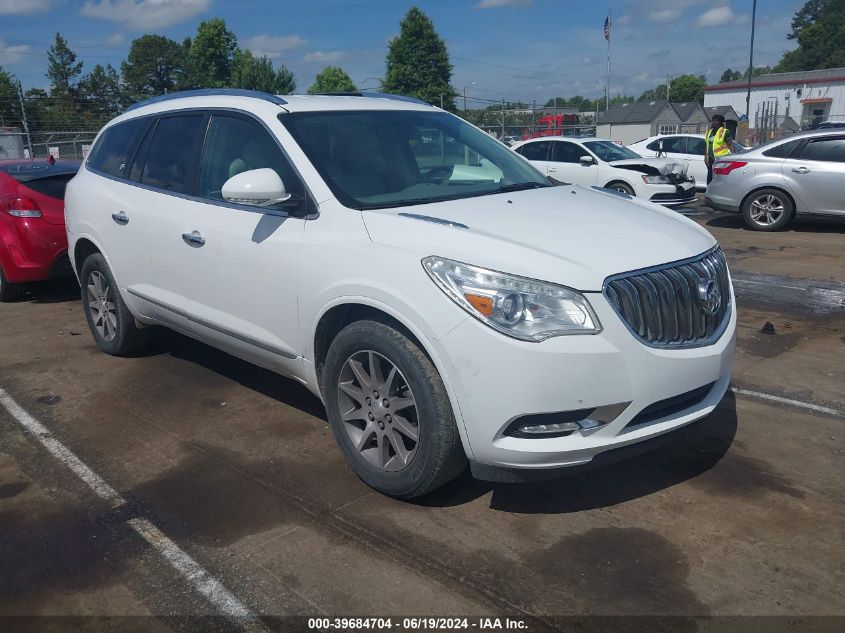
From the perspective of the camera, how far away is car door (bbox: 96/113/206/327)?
466 centimetres

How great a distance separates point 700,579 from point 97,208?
469cm

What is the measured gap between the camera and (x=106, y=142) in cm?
580

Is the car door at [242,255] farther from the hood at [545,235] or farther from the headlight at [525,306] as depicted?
the headlight at [525,306]

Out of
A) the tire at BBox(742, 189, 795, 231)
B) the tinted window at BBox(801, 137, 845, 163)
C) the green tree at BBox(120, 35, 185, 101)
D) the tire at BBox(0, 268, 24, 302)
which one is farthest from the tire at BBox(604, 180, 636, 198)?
the green tree at BBox(120, 35, 185, 101)

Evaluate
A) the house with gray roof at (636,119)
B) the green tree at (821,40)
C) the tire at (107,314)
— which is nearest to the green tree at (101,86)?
the house with gray roof at (636,119)

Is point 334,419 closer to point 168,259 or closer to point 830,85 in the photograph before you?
point 168,259

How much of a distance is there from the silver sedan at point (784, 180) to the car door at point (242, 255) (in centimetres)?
992

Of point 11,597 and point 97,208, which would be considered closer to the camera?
point 11,597

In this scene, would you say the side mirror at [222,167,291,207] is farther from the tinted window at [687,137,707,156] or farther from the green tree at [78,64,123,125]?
the green tree at [78,64,123,125]

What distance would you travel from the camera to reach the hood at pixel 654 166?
566 inches

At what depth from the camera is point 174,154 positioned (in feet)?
15.9

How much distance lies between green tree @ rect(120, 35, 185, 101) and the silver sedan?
82.6 metres

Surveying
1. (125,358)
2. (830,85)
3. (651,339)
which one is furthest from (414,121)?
(830,85)

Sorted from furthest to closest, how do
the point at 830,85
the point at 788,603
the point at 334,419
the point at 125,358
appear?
the point at 830,85, the point at 125,358, the point at 334,419, the point at 788,603
